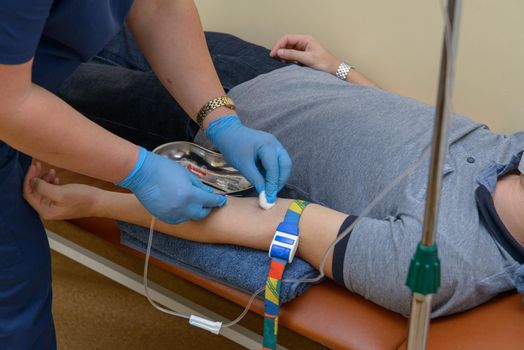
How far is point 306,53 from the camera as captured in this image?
6.51 ft

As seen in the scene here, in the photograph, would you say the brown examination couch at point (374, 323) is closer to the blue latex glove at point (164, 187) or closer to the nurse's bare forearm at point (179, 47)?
the blue latex glove at point (164, 187)

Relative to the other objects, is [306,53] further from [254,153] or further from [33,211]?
[33,211]

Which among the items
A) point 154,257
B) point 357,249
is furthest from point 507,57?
point 154,257

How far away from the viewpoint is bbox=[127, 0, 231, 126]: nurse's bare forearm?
147 centimetres

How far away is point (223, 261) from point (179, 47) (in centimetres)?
51

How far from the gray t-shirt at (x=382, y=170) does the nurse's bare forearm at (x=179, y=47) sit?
22 centimetres

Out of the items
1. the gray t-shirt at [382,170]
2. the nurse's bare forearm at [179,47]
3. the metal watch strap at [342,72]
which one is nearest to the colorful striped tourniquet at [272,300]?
the gray t-shirt at [382,170]

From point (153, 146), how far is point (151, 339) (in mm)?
627

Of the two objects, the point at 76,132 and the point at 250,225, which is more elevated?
the point at 76,132

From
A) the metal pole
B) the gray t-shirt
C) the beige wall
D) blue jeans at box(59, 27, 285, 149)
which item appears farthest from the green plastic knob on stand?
the beige wall

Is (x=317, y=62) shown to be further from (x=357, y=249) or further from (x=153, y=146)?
(x=357, y=249)

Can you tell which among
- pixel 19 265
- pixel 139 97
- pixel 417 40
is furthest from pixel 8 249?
pixel 417 40

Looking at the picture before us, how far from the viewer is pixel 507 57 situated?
71.9 inches

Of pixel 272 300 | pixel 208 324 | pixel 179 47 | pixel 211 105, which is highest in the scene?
pixel 179 47
